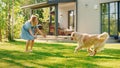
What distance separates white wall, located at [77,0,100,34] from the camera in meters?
21.9

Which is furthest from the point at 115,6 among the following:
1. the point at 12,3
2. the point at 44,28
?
the point at 44,28

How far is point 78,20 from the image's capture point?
23516mm

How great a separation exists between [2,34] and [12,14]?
5.10ft

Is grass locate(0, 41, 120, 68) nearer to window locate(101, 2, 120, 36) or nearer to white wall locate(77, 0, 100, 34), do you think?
window locate(101, 2, 120, 36)

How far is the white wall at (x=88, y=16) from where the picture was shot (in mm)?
21906

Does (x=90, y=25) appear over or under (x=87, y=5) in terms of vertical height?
under

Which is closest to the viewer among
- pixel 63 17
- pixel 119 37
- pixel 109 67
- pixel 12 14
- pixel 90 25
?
pixel 109 67

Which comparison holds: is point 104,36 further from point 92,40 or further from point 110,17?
point 110,17

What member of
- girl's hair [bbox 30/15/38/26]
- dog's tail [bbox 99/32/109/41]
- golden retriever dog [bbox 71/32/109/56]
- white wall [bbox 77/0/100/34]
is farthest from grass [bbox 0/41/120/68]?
→ white wall [bbox 77/0/100/34]

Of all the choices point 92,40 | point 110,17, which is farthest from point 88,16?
point 92,40

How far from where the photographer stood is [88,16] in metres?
22.7

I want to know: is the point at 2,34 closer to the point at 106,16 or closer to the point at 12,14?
the point at 12,14

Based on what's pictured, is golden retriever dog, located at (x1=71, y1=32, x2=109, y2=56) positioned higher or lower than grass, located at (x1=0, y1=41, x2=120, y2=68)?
higher

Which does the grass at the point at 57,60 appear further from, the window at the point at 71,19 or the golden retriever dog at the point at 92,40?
the window at the point at 71,19
